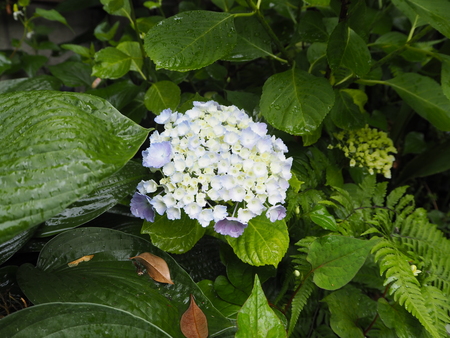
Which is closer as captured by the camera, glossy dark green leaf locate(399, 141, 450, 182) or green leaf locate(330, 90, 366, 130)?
green leaf locate(330, 90, 366, 130)

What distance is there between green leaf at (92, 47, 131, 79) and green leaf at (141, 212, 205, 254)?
430 millimetres

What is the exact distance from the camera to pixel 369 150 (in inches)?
40.6

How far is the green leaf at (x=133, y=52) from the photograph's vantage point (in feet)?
3.35

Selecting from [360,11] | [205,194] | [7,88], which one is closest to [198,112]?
[205,194]

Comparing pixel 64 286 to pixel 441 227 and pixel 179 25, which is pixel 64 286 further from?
pixel 441 227

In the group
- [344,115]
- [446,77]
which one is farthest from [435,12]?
[344,115]

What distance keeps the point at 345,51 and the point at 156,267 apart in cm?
63

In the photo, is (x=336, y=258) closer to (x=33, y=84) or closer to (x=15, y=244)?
(x=15, y=244)

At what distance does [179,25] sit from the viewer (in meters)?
0.82

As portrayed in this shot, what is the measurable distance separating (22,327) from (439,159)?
1.21 metres

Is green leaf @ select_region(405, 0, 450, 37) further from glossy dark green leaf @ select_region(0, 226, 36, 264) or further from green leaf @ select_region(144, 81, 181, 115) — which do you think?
glossy dark green leaf @ select_region(0, 226, 36, 264)

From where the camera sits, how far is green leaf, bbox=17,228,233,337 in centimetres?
63

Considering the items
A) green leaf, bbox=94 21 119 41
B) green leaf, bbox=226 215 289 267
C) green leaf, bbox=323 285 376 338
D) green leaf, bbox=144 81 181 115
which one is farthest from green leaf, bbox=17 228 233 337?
green leaf, bbox=94 21 119 41

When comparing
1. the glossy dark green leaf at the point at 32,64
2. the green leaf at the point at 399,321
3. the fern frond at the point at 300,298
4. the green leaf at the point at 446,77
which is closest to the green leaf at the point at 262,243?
the fern frond at the point at 300,298
